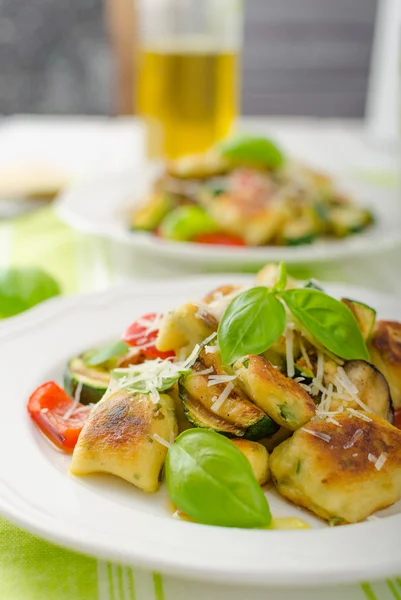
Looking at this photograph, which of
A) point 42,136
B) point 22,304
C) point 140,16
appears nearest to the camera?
point 22,304

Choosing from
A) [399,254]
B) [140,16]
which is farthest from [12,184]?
[399,254]

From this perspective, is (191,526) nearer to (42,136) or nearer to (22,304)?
(22,304)

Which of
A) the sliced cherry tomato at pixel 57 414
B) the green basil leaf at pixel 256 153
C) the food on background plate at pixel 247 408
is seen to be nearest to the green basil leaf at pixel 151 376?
the food on background plate at pixel 247 408

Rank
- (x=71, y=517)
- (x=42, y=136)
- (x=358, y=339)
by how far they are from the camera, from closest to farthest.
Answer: (x=71, y=517)
(x=358, y=339)
(x=42, y=136)

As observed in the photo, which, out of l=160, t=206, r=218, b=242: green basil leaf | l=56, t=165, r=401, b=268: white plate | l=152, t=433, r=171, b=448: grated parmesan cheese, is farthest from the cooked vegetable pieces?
l=160, t=206, r=218, b=242: green basil leaf

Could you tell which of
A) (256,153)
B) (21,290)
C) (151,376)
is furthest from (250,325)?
(256,153)

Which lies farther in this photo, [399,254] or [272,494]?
[399,254]
